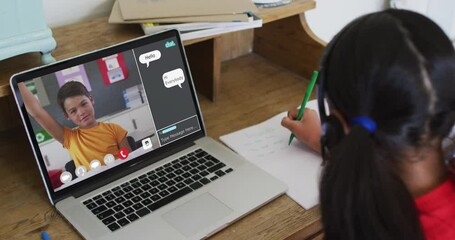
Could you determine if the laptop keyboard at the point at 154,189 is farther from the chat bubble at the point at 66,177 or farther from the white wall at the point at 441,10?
the white wall at the point at 441,10

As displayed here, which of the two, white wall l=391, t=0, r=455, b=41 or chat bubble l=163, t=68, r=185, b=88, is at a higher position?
chat bubble l=163, t=68, r=185, b=88

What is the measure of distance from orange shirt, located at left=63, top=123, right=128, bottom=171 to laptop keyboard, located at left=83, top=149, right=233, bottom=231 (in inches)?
2.7

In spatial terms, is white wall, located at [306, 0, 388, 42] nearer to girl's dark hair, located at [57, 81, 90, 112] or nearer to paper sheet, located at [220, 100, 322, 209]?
paper sheet, located at [220, 100, 322, 209]

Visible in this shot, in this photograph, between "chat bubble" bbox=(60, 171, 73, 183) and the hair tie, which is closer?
the hair tie

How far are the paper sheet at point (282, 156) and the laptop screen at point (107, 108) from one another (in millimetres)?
95

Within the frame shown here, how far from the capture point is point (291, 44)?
1.36 metres

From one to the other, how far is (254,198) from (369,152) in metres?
0.31

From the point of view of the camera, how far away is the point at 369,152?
64 centimetres

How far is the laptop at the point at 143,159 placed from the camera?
0.87 m

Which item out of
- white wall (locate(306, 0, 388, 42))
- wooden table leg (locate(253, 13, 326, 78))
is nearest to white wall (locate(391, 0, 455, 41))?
white wall (locate(306, 0, 388, 42))

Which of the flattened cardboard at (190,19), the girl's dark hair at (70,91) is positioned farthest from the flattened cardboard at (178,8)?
the girl's dark hair at (70,91)

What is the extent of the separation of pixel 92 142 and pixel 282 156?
35cm

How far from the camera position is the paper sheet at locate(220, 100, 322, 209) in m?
0.94

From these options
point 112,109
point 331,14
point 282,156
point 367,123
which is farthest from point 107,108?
point 331,14
